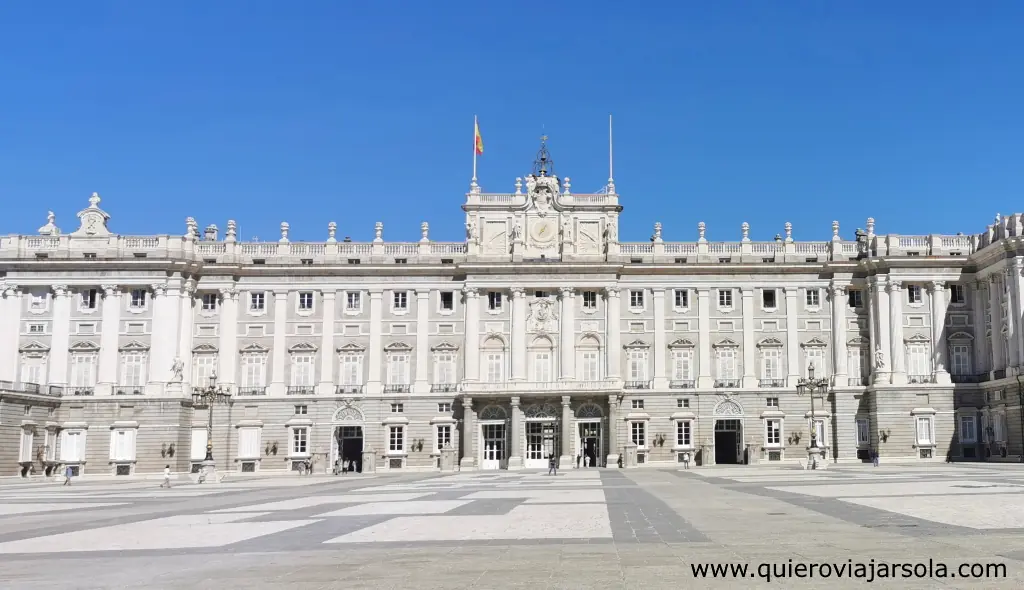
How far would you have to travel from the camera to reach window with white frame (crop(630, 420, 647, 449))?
65.4 metres

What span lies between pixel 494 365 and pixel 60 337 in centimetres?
2744

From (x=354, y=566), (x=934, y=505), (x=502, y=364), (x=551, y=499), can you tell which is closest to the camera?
(x=354, y=566)

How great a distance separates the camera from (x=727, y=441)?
66562 mm

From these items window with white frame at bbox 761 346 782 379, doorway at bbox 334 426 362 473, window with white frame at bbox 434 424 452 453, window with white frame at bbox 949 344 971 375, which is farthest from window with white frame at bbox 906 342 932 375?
doorway at bbox 334 426 362 473

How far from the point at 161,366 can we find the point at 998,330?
5174 centimetres

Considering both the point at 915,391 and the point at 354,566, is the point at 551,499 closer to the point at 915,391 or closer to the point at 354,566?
the point at 354,566

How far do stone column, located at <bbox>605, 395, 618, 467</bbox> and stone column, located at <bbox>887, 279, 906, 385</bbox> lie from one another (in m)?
17.7

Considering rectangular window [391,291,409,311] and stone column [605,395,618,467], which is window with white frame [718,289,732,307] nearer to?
stone column [605,395,618,467]

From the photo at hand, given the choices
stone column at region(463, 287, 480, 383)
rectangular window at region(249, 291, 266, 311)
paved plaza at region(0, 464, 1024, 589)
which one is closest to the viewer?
paved plaza at region(0, 464, 1024, 589)

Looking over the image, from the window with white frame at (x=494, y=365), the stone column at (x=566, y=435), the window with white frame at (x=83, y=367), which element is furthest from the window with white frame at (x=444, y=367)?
the window with white frame at (x=83, y=367)

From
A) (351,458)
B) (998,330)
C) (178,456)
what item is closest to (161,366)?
(178,456)

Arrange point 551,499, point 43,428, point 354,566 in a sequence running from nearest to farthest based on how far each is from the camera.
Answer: point 354,566, point 551,499, point 43,428

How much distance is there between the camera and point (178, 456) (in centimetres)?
6281

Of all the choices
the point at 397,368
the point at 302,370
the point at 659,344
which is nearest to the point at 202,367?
the point at 302,370
